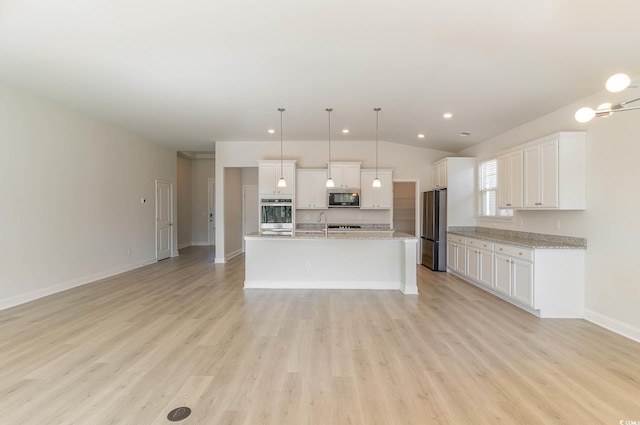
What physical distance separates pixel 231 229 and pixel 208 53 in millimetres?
5693

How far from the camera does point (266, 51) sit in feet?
9.80

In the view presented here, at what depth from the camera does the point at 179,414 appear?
201 cm

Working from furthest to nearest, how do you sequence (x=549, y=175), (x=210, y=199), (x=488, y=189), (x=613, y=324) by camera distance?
(x=210, y=199)
(x=488, y=189)
(x=549, y=175)
(x=613, y=324)

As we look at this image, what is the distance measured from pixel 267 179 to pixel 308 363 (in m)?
4.92

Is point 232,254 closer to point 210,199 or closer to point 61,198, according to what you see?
point 210,199

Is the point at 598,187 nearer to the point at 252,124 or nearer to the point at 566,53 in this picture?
the point at 566,53

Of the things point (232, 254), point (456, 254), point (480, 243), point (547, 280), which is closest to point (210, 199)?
point (232, 254)

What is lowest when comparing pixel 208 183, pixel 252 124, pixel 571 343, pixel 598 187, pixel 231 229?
pixel 571 343

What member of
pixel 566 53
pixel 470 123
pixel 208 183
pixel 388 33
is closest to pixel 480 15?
pixel 388 33

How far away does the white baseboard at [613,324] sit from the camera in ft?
10.4

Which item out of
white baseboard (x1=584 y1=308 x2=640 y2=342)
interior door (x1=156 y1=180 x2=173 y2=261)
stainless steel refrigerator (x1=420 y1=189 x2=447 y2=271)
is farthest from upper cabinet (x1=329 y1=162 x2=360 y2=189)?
white baseboard (x1=584 y1=308 x2=640 y2=342)

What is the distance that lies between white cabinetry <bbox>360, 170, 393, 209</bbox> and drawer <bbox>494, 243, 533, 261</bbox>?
280cm

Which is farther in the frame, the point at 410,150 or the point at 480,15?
the point at 410,150

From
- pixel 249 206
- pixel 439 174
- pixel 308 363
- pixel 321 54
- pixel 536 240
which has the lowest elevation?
pixel 308 363
